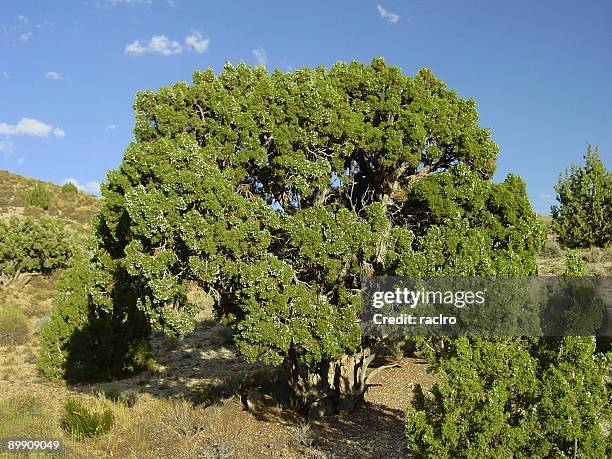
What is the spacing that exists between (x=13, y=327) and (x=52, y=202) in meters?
33.6

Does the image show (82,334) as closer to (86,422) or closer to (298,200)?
(86,422)

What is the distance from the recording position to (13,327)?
25.8 metres

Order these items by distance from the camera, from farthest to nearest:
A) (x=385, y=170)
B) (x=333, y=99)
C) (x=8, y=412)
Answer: (x=8, y=412), (x=385, y=170), (x=333, y=99)

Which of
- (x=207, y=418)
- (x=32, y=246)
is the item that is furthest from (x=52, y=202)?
(x=207, y=418)

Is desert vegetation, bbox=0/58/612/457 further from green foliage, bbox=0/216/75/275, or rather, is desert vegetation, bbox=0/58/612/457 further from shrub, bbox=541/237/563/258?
shrub, bbox=541/237/563/258

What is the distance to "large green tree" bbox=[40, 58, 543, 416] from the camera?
9.73m

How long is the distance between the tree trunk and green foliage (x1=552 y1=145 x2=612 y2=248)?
21.6 meters

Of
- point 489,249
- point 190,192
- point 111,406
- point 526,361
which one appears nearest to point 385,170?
point 489,249

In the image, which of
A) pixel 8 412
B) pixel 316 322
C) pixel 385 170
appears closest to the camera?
pixel 316 322

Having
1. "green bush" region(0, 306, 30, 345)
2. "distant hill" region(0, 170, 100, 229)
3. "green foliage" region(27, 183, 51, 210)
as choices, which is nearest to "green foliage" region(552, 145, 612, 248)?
"green bush" region(0, 306, 30, 345)

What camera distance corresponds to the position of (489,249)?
10523mm

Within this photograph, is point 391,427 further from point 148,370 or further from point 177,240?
point 148,370

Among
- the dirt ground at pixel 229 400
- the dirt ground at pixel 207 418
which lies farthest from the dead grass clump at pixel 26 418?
the dirt ground at pixel 229 400

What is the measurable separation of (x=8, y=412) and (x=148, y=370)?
7.21m
